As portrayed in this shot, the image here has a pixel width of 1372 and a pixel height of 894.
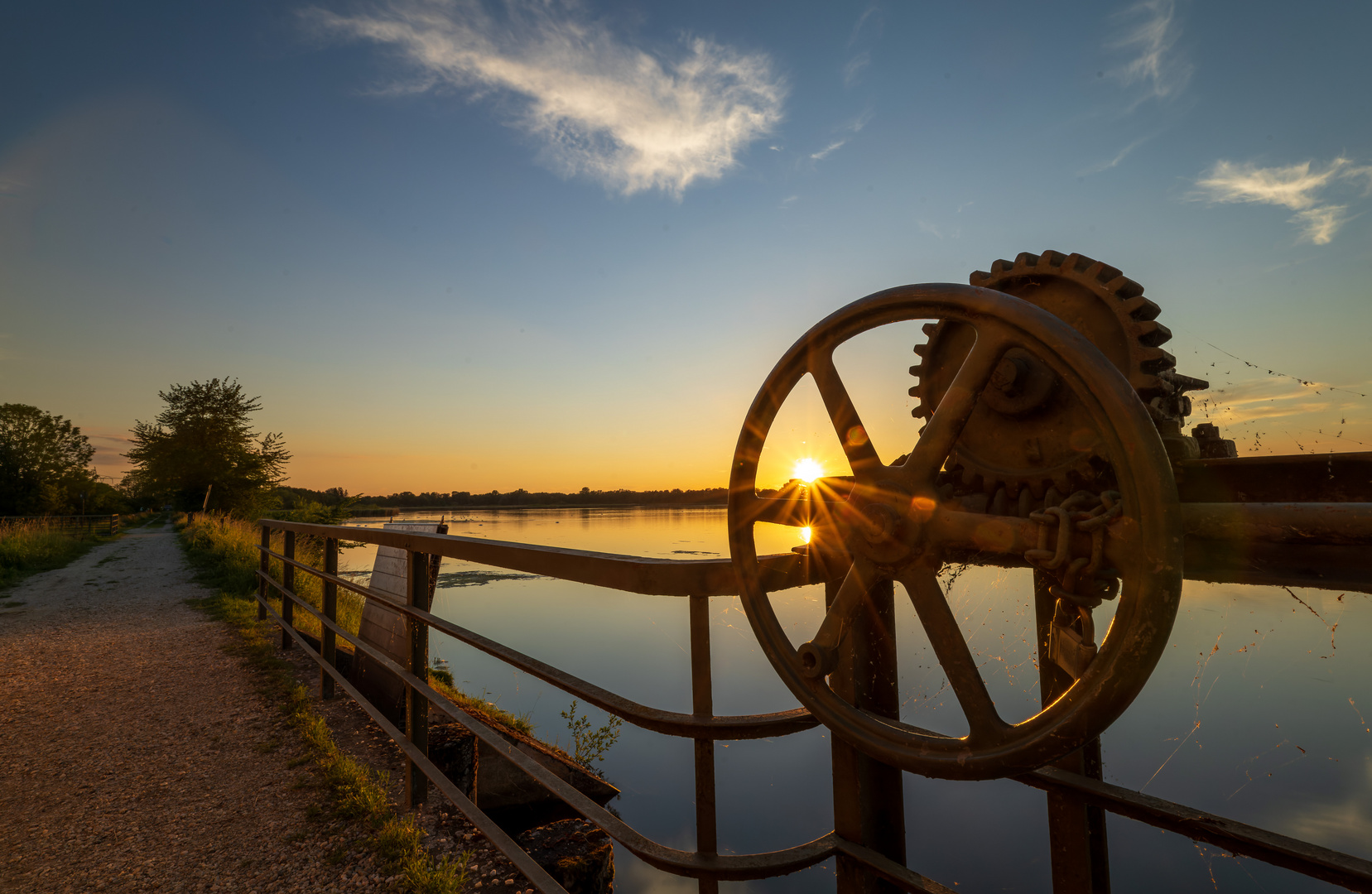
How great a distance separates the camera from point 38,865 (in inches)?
93.6

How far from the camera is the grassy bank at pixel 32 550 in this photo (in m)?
11.2

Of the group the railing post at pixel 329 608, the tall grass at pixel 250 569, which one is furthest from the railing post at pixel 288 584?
the railing post at pixel 329 608

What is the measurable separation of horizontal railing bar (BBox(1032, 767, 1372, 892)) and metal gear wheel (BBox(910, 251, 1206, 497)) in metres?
0.51

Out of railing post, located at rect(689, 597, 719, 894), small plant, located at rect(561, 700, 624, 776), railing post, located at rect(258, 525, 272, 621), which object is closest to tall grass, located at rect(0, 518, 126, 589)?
railing post, located at rect(258, 525, 272, 621)

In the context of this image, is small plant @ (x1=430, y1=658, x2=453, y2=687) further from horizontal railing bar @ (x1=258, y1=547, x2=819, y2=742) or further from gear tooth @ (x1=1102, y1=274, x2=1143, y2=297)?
gear tooth @ (x1=1102, y1=274, x2=1143, y2=297)

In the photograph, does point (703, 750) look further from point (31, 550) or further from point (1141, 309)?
point (31, 550)

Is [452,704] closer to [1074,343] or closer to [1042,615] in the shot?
[1042,615]

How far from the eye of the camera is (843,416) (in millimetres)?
1122

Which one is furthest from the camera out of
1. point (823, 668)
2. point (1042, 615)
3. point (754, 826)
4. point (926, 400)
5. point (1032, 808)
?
point (1032, 808)

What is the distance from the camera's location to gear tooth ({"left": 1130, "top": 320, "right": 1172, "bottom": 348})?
3.78ft

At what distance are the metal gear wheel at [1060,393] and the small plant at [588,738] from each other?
856 centimetres

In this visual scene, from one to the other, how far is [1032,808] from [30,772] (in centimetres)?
1484

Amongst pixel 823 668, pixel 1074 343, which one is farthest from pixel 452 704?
pixel 1074 343

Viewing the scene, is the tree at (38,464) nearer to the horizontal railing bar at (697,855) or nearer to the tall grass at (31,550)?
the tall grass at (31,550)
